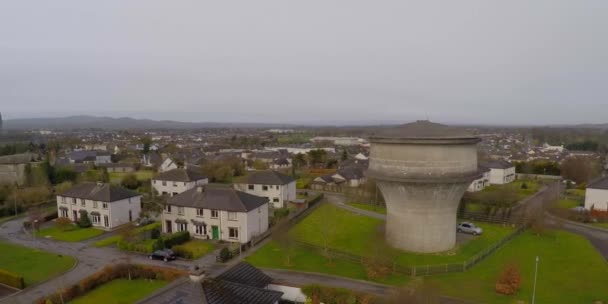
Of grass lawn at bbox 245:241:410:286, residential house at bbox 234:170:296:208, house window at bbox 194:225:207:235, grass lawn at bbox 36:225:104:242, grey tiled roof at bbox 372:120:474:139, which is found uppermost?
grey tiled roof at bbox 372:120:474:139

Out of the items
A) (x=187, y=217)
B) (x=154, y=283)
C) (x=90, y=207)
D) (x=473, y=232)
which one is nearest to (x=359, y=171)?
(x=473, y=232)

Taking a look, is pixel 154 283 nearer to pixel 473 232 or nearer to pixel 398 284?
pixel 398 284

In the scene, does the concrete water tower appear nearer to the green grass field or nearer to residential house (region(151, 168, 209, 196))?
the green grass field

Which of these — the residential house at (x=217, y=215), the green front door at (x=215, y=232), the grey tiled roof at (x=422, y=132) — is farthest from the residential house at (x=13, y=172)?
the grey tiled roof at (x=422, y=132)

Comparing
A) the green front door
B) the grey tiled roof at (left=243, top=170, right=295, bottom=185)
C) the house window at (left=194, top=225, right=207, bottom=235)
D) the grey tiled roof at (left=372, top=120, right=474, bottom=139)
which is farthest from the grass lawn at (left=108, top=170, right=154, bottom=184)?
the grey tiled roof at (left=372, top=120, right=474, bottom=139)

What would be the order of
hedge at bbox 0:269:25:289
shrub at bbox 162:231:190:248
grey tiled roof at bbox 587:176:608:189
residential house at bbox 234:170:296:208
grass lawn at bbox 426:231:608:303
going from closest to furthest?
grass lawn at bbox 426:231:608:303 < hedge at bbox 0:269:25:289 < shrub at bbox 162:231:190:248 < grey tiled roof at bbox 587:176:608:189 < residential house at bbox 234:170:296:208

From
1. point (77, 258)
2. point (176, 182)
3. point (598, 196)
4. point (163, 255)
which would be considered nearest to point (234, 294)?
point (163, 255)

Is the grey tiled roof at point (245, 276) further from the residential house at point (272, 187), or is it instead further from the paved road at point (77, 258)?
the residential house at point (272, 187)
